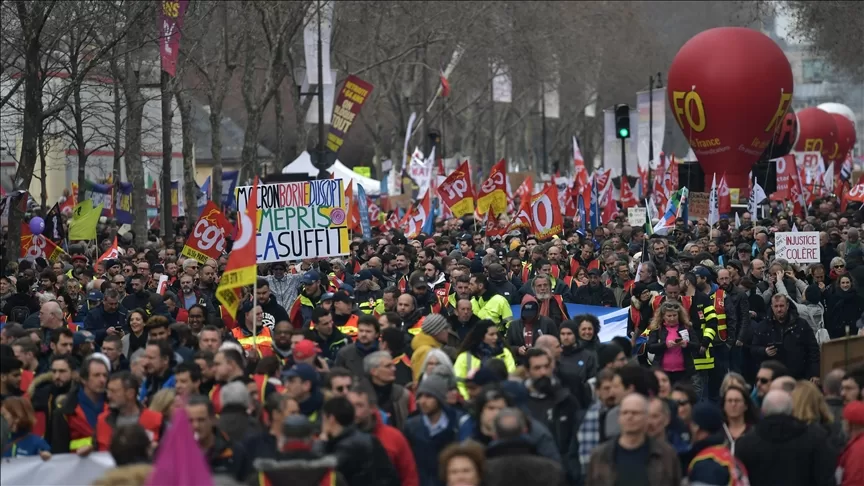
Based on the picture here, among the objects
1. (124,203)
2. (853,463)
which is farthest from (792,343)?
(124,203)

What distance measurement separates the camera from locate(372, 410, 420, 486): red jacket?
8.41 m

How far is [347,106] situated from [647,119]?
11.3 meters

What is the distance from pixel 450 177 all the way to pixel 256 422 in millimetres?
16976

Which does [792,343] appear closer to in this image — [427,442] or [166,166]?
[427,442]

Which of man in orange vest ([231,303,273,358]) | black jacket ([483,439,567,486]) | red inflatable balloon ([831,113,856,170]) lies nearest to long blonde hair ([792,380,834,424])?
black jacket ([483,439,567,486])

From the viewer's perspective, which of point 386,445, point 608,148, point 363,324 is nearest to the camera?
point 386,445

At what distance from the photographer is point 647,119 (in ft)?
169

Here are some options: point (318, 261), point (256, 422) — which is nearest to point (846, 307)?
point (318, 261)

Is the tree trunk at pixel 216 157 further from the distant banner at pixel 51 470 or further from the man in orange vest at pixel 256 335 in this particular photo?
the distant banner at pixel 51 470

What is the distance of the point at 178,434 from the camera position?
5.95m

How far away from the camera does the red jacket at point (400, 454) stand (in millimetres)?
8414

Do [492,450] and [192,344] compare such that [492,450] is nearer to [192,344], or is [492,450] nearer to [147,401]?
[147,401]

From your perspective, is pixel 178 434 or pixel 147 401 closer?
pixel 178 434

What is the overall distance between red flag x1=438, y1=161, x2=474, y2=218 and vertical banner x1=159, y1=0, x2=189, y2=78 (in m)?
4.39
